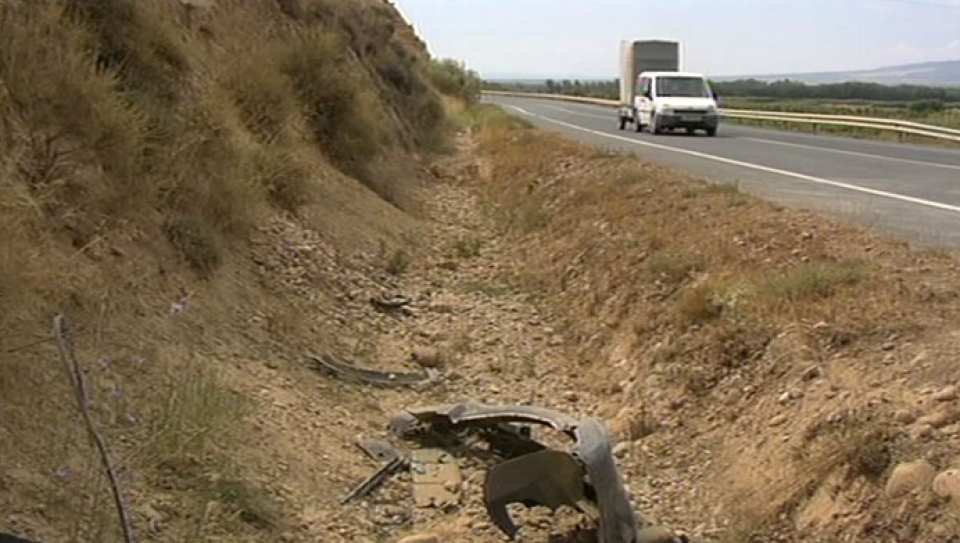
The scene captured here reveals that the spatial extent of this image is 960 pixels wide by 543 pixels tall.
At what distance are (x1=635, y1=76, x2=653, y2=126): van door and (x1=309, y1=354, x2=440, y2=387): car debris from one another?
27091mm

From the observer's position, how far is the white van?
33125mm

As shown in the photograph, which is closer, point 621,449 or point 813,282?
point 621,449

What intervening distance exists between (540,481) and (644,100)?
3050cm

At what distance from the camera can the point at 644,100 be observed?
3531cm

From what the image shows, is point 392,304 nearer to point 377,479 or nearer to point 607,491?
point 377,479

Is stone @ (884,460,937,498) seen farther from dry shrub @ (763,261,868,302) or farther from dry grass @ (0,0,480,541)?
dry grass @ (0,0,480,541)

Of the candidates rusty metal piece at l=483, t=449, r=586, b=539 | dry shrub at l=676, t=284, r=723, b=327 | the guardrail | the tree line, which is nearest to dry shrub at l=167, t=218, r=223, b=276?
rusty metal piece at l=483, t=449, r=586, b=539

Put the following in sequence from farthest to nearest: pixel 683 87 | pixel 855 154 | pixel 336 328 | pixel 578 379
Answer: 1. pixel 683 87
2. pixel 855 154
3. pixel 336 328
4. pixel 578 379

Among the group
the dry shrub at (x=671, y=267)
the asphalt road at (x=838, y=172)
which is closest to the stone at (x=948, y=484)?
the dry shrub at (x=671, y=267)

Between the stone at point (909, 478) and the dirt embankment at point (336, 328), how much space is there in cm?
1

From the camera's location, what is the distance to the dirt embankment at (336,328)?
5227 millimetres

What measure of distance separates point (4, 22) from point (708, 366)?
226 inches

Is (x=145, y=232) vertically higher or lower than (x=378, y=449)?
higher

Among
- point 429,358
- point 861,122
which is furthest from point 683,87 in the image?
point 429,358
